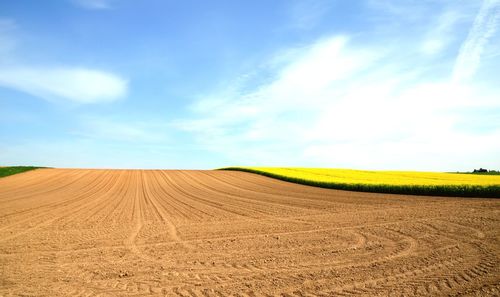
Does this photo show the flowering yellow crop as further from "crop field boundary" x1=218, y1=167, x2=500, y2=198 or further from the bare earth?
the bare earth

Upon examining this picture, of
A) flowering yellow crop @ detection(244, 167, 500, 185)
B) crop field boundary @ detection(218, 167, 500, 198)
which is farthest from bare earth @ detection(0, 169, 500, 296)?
flowering yellow crop @ detection(244, 167, 500, 185)

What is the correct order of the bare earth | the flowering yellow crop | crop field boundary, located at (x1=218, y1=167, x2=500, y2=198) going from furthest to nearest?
the flowering yellow crop → crop field boundary, located at (x1=218, y1=167, x2=500, y2=198) → the bare earth

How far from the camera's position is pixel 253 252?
9320 millimetres

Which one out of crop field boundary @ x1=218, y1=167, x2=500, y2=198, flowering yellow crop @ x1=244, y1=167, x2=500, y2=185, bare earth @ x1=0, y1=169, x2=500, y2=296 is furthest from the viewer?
flowering yellow crop @ x1=244, y1=167, x2=500, y2=185

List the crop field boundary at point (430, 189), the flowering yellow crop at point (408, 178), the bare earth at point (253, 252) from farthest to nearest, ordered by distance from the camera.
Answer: the flowering yellow crop at point (408, 178) < the crop field boundary at point (430, 189) < the bare earth at point (253, 252)

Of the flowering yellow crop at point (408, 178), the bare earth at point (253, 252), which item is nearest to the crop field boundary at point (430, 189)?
the flowering yellow crop at point (408, 178)

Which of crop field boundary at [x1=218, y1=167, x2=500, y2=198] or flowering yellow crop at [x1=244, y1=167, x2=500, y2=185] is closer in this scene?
crop field boundary at [x1=218, y1=167, x2=500, y2=198]

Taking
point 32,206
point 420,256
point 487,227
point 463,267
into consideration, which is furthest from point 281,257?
point 32,206

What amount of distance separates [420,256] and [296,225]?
5.18m

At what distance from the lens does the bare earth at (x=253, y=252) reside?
683cm

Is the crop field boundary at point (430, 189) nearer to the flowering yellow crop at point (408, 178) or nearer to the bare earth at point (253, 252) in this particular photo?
the flowering yellow crop at point (408, 178)

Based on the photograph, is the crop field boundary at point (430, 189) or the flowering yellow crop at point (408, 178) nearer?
the crop field boundary at point (430, 189)

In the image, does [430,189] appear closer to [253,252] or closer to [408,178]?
[408,178]

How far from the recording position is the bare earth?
6.83 meters
